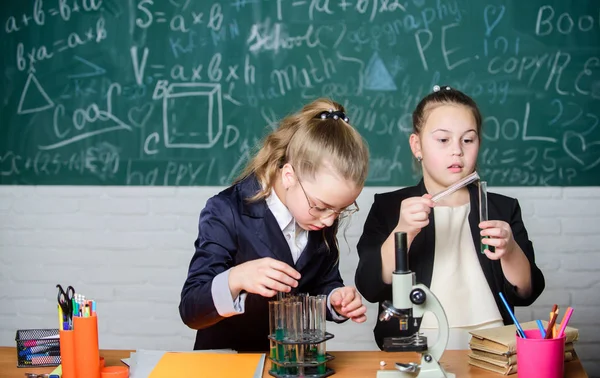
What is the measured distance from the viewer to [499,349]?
1676 millimetres

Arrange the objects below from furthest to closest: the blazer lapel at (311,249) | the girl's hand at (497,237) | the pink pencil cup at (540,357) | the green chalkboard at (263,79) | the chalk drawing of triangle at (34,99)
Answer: the chalk drawing of triangle at (34,99) < the green chalkboard at (263,79) < the blazer lapel at (311,249) < the girl's hand at (497,237) < the pink pencil cup at (540,357)

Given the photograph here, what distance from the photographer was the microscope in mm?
1571

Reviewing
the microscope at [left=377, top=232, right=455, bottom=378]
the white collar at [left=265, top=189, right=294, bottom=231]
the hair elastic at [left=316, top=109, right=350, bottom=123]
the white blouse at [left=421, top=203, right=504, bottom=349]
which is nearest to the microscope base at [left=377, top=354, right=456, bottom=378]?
the microscope at [left=377, top=232, right=455, bottom=378]

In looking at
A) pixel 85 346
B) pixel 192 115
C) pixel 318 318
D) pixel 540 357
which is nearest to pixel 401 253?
pixel 318 318

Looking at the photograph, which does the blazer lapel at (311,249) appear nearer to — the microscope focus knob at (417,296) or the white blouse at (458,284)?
the white blouse at (458,284)

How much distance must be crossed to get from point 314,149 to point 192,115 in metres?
1.78

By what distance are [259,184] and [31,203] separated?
1.99 meters

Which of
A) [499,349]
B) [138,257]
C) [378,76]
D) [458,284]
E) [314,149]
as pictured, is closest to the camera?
[499,349]

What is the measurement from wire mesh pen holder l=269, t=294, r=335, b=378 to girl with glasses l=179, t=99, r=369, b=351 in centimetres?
7

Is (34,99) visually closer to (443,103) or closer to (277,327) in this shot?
(443,103)

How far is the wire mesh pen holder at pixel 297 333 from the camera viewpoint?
1636 mm

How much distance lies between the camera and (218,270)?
1894 millimetres

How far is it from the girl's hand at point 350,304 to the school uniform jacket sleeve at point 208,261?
29 cm

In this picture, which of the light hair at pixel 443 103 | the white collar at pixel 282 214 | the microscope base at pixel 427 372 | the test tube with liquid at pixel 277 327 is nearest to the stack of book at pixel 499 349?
the microscope base at pixel 427 372
